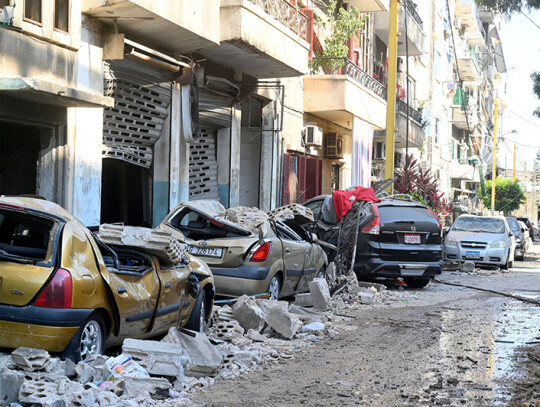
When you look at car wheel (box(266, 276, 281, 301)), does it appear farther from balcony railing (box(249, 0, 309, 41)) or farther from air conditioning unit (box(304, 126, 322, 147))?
air conditioning unit (box(304, 126, 322, 147))

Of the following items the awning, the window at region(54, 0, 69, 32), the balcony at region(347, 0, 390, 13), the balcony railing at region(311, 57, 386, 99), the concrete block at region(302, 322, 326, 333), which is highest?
the balcony at region(347, 0, 390, 13)

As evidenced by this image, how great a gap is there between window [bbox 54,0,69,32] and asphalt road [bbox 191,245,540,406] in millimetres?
6278

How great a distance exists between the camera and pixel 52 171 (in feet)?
41.9

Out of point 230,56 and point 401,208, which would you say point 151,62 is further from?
point 401,208

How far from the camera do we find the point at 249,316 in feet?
30.0

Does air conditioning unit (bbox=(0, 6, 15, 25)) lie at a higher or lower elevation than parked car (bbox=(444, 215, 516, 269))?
higher

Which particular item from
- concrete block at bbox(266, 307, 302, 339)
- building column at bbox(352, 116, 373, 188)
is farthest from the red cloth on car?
building column at bbox(352, 116, 373, 188)

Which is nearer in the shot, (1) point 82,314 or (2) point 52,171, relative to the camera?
(1) point 82,314

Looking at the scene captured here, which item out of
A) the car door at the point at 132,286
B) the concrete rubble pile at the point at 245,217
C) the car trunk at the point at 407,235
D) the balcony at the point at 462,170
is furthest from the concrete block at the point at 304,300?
the balcony at the point at 462,170

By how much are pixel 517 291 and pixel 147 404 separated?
12328 millimetres

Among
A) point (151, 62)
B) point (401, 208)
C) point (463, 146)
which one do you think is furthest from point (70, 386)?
point (463, 146)

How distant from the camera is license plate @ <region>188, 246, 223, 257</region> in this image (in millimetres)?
10703

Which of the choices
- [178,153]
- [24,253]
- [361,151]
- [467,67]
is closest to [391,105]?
[361,151]

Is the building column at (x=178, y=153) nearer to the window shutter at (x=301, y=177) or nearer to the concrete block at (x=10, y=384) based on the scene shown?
the window shutter at (x=301, y=177)
